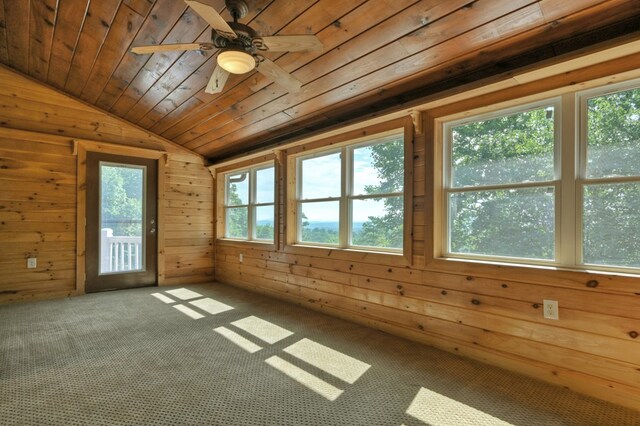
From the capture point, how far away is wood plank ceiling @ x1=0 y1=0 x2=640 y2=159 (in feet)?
6.14

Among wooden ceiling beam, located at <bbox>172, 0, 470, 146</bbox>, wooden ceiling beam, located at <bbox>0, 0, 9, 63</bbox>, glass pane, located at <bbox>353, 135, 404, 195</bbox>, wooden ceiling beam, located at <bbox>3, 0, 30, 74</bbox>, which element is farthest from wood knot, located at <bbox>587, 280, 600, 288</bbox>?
wooden ceiling beam, located at <bbox>0, 0, 9, 63</bbox>

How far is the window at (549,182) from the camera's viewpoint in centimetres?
190

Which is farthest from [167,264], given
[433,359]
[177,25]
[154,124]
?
[433,359]

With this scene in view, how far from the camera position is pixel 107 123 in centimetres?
451

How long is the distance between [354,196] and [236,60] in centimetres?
191

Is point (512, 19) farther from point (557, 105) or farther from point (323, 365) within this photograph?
point (323, 365)

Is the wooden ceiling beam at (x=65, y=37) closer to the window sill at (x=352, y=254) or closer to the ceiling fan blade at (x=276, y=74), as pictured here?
Result: the ceiling fan blade at (x=276, y=74)

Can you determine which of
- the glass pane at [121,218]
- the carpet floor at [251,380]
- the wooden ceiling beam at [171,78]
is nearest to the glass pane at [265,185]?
the wooden ceiling beam at [171,78]

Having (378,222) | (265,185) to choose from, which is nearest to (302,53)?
(378,222)

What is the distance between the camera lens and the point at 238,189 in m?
5.22

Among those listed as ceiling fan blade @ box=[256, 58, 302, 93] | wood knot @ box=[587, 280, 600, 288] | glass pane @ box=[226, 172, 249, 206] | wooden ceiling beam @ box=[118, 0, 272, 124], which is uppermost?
wooden ceiling beam @ box=[118, 0, 272, 124]

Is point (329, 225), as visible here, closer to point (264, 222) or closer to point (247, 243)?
point (264, 222)

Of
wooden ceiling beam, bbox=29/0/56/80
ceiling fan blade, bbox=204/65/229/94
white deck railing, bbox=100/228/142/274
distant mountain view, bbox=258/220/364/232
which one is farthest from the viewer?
white deck railing, bbox=100/228/142/274

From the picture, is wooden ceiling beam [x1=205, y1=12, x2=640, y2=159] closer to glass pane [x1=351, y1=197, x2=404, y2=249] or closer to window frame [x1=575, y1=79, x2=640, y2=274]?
window frame [x1=575, y1=79, x2=640, y2=274]
